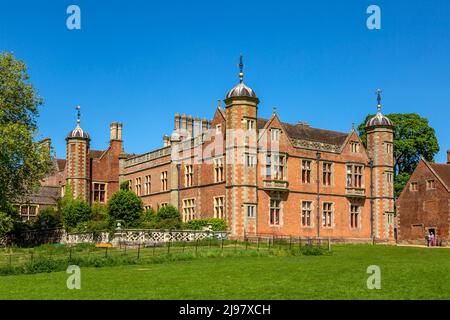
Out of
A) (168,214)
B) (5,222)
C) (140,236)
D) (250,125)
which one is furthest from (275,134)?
(5,222)

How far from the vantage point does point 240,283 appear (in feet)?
57.7

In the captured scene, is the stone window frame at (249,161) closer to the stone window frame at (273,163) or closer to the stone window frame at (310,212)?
the stone window frame at (273,163)

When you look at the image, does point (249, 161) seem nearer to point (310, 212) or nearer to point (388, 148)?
point (310, 212)

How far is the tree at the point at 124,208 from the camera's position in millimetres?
44375

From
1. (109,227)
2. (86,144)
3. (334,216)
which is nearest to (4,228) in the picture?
(109,227)

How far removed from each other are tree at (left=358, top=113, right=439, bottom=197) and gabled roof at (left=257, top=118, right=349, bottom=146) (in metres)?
9.97

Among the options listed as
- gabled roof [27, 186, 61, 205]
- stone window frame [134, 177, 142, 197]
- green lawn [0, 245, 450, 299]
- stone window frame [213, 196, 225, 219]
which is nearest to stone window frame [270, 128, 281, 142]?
stone window frame [213, 196, 225, 219]

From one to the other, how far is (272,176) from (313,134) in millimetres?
7602

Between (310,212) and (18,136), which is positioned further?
(310,212)

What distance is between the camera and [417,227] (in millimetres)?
51156

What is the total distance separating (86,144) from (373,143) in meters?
24.0

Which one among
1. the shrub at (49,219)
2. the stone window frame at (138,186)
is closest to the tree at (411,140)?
the stone window frame at (138,186)

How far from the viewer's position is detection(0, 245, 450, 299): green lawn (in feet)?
50.2

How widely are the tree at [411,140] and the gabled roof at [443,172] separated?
7.51 meters
